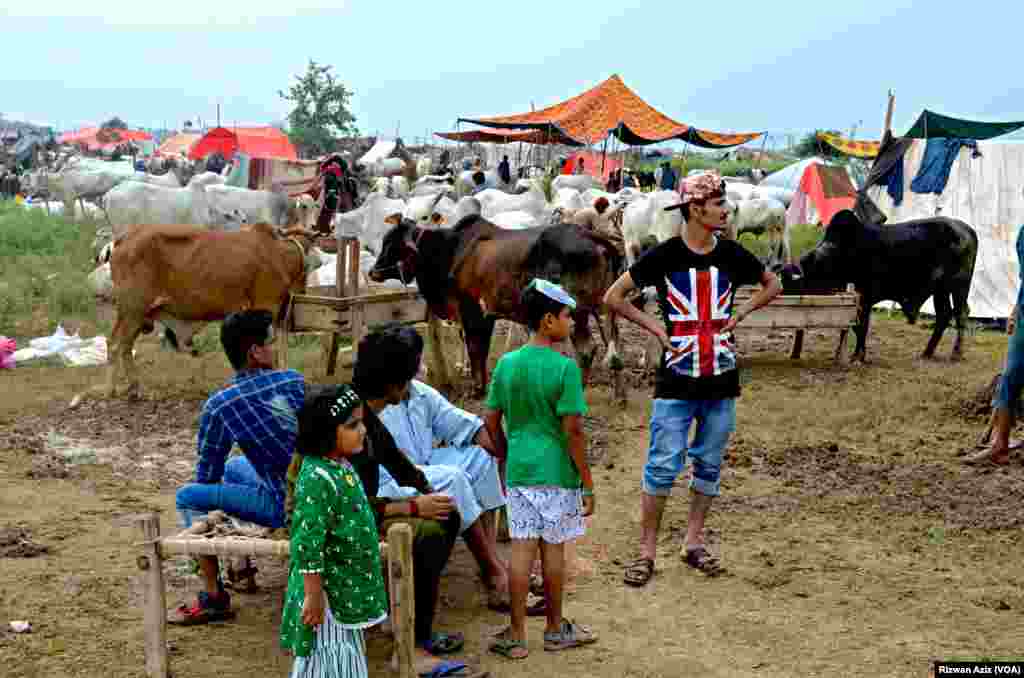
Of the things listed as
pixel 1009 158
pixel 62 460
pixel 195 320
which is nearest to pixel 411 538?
pixel 62 460

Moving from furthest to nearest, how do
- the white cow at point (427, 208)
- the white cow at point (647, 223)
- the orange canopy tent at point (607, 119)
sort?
1. the orange canopy tent at point (607, 119)
2. the white cow at point (427, 208)
3. the white cow at point (647, 223)

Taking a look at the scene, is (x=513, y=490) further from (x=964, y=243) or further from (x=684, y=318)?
(x=964, y=243)

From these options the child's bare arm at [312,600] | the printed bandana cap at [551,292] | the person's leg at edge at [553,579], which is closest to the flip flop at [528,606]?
the person's leg at edge at [553,579]

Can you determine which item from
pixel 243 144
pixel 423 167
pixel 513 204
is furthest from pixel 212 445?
pixel 243 144

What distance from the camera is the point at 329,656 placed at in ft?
11.8

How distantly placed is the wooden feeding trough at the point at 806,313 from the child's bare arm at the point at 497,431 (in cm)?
634

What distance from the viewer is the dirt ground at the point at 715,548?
438 centimetres

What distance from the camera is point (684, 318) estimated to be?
5.08 m

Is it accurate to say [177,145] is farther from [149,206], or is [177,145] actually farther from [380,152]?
[149,206]

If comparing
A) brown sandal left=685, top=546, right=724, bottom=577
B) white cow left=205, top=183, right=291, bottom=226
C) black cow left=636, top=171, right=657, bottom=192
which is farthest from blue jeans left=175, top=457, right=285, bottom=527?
black cow left=636, top=171, right=657, bottom=192

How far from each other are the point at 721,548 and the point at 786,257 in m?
11.7

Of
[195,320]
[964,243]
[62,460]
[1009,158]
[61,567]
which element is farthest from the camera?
[1009,158]

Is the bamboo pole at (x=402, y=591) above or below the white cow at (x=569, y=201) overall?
below

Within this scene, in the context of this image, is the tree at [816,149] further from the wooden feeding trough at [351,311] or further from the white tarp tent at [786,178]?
the wooden feeding trough at [351,311]
